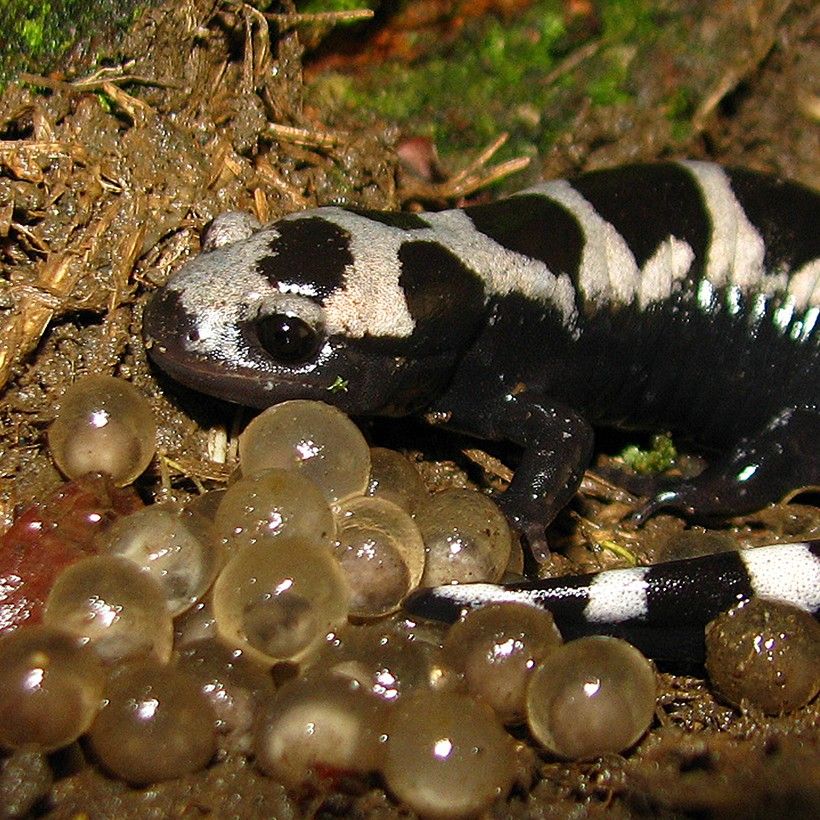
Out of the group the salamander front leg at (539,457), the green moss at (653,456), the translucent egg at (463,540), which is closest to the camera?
the translucent egg at (463,540)

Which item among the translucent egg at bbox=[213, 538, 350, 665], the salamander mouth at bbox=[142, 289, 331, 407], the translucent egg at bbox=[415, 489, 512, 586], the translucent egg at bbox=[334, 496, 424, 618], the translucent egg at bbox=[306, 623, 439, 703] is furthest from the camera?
the salamander mouth at bbox=[142, 289, 331, 407]

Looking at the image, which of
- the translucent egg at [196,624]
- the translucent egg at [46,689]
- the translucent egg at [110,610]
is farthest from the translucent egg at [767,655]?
the translucent egg at [46,689]

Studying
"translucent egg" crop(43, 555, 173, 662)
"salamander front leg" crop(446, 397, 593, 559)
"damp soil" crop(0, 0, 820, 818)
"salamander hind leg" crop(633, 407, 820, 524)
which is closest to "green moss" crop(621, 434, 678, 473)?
"damp soil" crop(0, 0, 820, 818)

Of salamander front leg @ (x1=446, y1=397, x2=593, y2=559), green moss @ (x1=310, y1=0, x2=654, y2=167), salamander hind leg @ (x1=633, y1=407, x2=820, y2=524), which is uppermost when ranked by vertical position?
green moss @ (x1=310, y1=0, x2=654, y2=167)

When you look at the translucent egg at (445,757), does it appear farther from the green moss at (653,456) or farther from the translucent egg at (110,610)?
the green moss at (653,456)

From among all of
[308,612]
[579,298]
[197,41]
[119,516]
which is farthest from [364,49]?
[308,612]

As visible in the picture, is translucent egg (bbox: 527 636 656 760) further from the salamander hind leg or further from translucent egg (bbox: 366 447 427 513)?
the salamander hind leg

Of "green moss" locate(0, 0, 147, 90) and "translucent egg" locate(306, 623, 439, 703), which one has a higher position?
"green moss" locate(0, 0, 147, 90)
